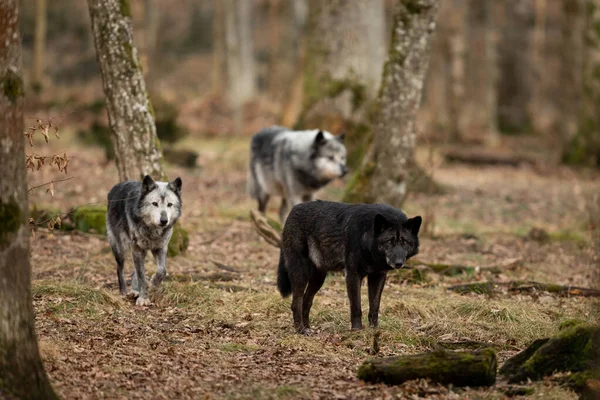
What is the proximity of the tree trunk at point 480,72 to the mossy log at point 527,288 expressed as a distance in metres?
21.0

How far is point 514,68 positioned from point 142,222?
1254 inches

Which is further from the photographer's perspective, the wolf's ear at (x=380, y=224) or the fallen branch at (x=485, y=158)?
the fallen branch at (x=485, y=158)

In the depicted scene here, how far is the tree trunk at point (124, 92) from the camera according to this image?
1228 cm

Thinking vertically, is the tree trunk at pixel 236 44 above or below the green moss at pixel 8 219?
above

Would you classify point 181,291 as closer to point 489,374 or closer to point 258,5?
point 489,374

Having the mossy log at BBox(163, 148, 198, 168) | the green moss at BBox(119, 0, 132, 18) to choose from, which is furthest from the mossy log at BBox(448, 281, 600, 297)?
the mossy log at BBox(163, 148, 198, 168)

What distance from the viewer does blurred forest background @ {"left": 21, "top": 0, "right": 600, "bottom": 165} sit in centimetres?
2652

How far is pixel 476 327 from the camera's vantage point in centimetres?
940

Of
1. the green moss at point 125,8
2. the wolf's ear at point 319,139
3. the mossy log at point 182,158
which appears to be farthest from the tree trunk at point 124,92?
the mossy log at point 182,158

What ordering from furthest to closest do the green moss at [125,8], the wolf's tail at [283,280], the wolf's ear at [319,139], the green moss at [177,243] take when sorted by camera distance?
the wolf's ear at [319,139] → the green moss at [177,243] → the green moss at [125,8] → the wolf's tail at [283,280]

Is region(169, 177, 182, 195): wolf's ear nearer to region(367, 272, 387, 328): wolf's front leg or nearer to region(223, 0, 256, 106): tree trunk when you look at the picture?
region(367, 272, 387, 328): wolf's front leg

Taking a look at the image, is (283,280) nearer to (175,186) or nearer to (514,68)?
(175,186)

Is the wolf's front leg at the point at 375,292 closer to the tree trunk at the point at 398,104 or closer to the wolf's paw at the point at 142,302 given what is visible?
the wolf's paw at the point at 142,302

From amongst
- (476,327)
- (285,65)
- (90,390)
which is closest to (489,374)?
(476,327)
